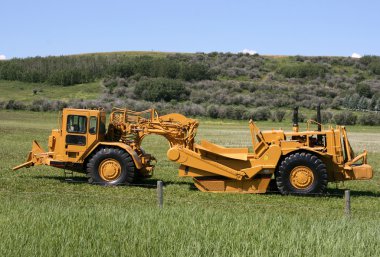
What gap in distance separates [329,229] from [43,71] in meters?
98.3

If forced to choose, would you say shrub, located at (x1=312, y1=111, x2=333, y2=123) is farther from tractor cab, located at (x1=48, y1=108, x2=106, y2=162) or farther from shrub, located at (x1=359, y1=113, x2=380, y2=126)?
tractor cab, located at (x1=48, y1=108, x2=106, y2=162)

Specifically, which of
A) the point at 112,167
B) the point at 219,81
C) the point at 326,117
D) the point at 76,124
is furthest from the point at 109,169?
the point at 219,81

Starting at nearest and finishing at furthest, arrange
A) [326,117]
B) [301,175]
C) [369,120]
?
[301,175] → [326,117] → [369,120]

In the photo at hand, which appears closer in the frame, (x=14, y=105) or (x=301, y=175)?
(x=301, y=175)

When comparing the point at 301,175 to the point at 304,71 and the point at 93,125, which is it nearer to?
the point at 93,125

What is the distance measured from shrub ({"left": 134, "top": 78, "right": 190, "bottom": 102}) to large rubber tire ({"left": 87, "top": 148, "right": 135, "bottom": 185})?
59991 mm

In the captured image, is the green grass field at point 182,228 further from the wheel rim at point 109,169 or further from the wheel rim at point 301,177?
the wheel rim at point 109,169

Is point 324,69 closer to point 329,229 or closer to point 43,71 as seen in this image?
point 43,71

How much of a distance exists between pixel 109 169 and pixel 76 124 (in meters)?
1.71

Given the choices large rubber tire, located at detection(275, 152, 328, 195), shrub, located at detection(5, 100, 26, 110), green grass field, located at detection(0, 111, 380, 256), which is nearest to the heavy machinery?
large rubber tire, located at detection(275, 152, 328, 195)

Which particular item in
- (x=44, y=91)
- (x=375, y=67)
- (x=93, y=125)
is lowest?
(x=93, y=125)

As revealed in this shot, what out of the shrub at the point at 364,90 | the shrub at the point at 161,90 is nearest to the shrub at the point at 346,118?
the shrub at the point at 364,90

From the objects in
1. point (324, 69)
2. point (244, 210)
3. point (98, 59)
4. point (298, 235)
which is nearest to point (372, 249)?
point (298, 235)

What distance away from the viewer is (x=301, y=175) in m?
14.8
